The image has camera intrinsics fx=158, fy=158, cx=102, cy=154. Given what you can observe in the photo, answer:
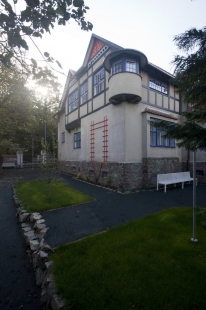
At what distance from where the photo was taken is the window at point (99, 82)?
1087 cm

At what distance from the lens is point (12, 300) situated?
253cm

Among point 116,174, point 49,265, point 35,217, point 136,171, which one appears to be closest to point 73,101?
point 116,174

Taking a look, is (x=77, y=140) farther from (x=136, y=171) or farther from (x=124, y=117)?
(x=136, y=171)

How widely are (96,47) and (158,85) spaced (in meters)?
5.29

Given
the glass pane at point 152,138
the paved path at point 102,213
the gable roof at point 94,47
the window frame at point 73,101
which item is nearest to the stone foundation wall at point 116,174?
the paved path at point 102,213

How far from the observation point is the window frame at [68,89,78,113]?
14.8 m

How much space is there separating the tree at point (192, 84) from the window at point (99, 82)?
8.90 meters

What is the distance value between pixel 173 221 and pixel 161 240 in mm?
1264

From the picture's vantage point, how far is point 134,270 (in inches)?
107

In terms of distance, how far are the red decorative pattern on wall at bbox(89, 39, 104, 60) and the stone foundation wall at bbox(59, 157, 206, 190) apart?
8044 millimetres

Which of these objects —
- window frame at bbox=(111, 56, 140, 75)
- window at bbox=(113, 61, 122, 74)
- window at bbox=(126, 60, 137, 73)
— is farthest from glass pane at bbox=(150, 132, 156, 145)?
window at bbox=(113, 61, 122, 74)

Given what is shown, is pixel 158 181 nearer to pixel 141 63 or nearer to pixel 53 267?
pixel 141 63

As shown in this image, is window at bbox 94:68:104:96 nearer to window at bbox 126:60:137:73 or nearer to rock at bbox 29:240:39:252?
window at bbox 126:60:137:73

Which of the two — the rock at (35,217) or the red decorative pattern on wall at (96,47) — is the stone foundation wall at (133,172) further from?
the red decorative pattern on wall at (96,47)
